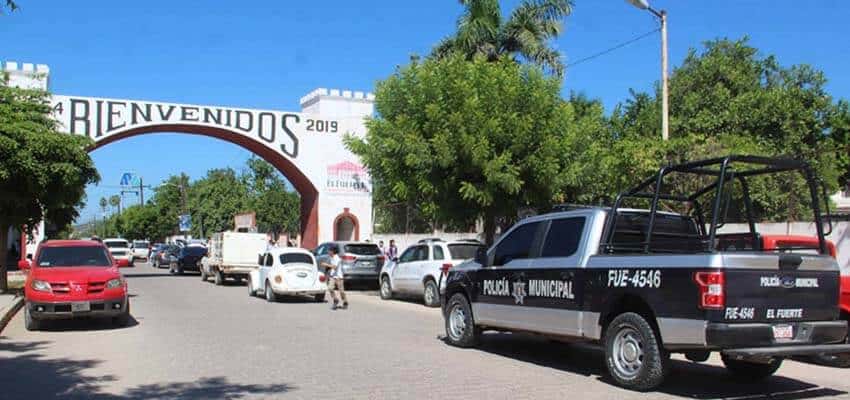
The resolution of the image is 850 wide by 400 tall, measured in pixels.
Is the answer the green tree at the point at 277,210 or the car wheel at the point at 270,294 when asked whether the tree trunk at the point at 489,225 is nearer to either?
the car wheel at the point at 270,294

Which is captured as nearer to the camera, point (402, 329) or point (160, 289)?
point (402, 329)

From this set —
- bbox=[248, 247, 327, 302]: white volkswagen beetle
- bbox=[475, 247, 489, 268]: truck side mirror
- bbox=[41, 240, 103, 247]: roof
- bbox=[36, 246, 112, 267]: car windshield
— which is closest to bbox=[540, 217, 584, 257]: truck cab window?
bbox=[475, 247, 489, 268]: truck side mirror

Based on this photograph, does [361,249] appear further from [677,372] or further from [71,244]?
[677,372]

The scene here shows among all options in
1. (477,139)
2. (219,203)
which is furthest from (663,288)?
(219,203)

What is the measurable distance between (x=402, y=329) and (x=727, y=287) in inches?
322

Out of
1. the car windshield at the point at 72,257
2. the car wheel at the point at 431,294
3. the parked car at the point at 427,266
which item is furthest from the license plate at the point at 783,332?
the car wheel at the point at 431,294

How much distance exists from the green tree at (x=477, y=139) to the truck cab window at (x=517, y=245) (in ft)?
24.9

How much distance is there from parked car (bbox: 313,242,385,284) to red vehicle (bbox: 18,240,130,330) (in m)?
11.5

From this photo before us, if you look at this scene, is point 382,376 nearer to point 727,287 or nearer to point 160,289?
point 727,287

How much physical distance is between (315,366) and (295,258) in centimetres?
1229

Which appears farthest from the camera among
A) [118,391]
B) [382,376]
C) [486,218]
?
[486,218]

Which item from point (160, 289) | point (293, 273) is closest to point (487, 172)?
point (293, 273)

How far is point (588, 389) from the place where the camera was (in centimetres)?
883

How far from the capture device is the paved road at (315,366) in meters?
8.68
